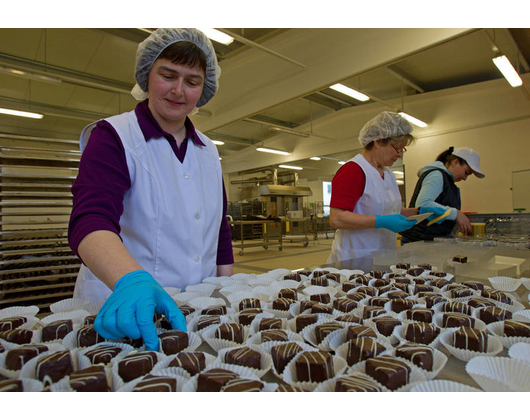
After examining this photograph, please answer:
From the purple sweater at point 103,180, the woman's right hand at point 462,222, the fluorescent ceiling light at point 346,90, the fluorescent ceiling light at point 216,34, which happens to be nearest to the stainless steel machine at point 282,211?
the fluorescent ceiling light at point 346,90

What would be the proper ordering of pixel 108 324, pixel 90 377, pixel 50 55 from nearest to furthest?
pixel 90 377 < pixel 108 324 < pixel 50 55

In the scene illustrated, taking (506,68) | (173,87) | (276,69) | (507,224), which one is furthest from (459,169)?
(276,69)

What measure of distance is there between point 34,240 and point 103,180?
197cm

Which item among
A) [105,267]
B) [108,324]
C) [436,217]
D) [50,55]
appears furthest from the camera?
[50,55]

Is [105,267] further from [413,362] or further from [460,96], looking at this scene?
[460,96]

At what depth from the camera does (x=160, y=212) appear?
1298 millimetres

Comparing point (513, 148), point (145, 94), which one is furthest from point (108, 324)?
point (513, 148)

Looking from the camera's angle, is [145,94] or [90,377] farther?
[145,94]

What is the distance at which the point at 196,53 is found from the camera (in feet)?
4.09

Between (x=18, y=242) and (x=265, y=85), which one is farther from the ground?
(x=265, y=85)

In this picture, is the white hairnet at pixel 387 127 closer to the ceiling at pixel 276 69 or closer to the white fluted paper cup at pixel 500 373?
the white fluted paper cup at pixel 500 373

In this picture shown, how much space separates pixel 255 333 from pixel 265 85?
7175 mm

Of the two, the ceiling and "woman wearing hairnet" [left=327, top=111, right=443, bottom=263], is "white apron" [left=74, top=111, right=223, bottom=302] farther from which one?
the ceiling

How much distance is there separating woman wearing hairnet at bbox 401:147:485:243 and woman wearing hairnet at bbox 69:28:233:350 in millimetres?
2038
